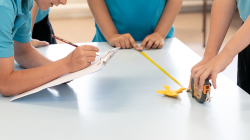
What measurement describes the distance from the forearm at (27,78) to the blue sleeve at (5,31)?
0.12ft

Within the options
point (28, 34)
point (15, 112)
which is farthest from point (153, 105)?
point (28, 34)

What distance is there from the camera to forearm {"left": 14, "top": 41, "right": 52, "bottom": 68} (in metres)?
0.98

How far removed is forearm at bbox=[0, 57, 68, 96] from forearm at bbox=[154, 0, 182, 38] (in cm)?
64

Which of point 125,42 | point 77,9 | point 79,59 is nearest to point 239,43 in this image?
point 79,59

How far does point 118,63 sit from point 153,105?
348 millimetres

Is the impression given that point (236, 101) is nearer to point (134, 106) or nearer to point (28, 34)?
point (134, 106)

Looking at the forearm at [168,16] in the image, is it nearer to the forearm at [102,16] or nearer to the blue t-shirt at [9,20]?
the forearm at [102,16]

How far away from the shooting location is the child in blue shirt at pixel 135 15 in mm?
1278

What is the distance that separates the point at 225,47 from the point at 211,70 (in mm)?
87

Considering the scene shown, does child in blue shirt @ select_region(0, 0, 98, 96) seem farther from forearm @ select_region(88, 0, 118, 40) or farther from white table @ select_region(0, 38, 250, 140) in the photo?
forearm @ select_region(88, 0, 118, 40)

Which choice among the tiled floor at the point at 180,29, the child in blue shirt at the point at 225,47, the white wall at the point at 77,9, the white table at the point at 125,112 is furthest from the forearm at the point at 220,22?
the white wall at the point at 77,9

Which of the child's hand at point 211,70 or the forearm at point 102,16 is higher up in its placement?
the child's hand at point 211,70

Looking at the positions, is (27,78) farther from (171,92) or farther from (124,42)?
(124,42)

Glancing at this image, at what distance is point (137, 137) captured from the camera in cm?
55
